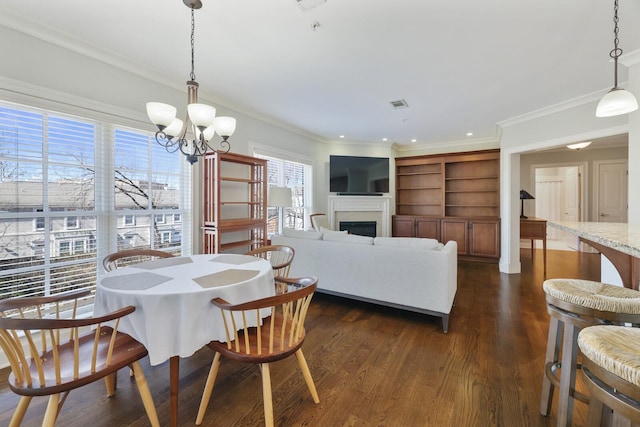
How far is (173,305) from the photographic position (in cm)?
144

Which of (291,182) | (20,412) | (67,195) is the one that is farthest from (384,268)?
(67,195)

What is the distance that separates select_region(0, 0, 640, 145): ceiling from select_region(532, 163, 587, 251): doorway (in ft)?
13.2

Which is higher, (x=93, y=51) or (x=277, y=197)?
(x=93, y=51)

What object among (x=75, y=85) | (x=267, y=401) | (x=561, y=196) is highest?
(x=75, y=85)

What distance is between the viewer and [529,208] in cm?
684

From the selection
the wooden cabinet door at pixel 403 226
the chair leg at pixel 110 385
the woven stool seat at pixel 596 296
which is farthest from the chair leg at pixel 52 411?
the wooden cabinet door at pixel 403 226

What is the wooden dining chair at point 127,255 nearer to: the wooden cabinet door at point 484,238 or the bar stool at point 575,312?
the bar stool at point 575,312

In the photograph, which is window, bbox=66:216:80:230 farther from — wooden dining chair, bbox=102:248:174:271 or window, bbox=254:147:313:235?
window, bbox=254:147:313:235

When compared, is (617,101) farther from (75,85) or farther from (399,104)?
(75,85)

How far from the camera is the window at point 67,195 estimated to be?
7.02 ft

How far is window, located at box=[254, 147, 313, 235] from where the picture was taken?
476 cm

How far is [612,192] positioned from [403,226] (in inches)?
180

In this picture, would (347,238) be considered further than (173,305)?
Yes

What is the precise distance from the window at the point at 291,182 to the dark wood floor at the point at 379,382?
2421 millimetres
